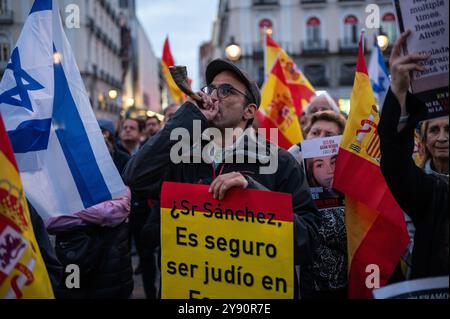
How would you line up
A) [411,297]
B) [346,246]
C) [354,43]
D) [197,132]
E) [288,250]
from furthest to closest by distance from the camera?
[354,43] < [346,246] < [197,132] < [288,250] < [411,297]

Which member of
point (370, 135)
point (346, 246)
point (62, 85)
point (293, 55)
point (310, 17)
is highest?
point (310, 17)

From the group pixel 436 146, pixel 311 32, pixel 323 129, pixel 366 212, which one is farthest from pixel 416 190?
pixel 311 32

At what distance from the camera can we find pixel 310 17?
38531 millimetres

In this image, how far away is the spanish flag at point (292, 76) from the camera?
711 centimetres

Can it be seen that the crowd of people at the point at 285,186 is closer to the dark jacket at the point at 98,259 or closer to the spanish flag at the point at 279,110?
the dark jacket at the point at 98,259

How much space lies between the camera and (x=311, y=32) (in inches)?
1517

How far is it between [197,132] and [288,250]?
69 centimetres

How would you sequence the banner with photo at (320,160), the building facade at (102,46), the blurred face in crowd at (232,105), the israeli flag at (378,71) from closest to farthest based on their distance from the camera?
the blurred face in crowd at (232,105) < the banner with photo at (320,160) < the israeli flag at (378,71) < the building facade at (102,46)

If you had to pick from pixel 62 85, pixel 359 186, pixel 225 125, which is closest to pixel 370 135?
pixel 359 186

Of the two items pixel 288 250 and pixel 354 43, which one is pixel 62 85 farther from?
pixel 354 43

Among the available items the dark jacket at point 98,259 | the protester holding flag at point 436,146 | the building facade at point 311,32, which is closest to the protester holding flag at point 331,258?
the protester holding flag at point 436,146

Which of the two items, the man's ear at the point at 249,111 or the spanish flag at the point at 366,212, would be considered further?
the spanish flag at the point at 366,212

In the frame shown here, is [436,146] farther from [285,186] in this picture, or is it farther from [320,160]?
[285,186]

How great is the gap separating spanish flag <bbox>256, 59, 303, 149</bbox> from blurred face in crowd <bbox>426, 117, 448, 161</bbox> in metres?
2.61
